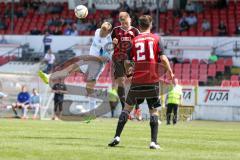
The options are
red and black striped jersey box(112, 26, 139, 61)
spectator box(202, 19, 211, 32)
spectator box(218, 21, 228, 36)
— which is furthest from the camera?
spectator box(202, 19, 211, 32)

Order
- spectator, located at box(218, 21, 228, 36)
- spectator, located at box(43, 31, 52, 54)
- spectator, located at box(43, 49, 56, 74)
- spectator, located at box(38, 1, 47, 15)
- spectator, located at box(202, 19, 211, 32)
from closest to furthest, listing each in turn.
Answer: spectator, located at box(43, 49, 56, 74)
spectator, located at box(218, 21, 228, 36)
spectator, located at box(202, 19, 211, 32)
spectator, located at box(43, 31, 52, 54)
spectator, located at box(38, 1, 47, 15)

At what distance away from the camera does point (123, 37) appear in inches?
671

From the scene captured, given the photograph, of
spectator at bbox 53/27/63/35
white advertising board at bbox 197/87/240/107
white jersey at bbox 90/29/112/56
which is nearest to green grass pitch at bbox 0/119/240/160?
white jersey at bbox 90/29/112/56

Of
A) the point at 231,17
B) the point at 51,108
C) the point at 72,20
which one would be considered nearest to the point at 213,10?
the point at 231,17

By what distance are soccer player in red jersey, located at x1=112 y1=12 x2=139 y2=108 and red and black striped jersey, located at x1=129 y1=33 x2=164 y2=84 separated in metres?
3.21

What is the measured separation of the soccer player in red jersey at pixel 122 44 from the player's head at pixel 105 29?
43 cm

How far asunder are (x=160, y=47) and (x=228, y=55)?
26.6 meters

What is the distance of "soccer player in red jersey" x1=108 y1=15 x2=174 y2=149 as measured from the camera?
43.2 feet

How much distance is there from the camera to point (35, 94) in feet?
109

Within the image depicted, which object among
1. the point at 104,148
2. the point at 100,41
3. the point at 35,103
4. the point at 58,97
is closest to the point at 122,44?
the point at 100,41

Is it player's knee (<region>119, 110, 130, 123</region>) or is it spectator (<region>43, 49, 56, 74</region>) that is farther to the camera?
spectator (<region>43, 49, 56, 74</region>)

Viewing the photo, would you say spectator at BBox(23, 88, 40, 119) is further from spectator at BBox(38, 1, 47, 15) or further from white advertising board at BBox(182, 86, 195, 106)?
spectator at BBox(38, 1, 47, 15)

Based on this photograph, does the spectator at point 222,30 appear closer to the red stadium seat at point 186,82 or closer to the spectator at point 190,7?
the spectator at point 190,7

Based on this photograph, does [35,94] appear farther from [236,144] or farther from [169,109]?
[236,144]
